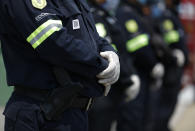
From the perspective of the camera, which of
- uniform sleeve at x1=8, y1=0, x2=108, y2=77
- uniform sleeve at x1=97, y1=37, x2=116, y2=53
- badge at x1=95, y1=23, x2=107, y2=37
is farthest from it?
badge at x1=95, y1=23, x2=107, y2=37

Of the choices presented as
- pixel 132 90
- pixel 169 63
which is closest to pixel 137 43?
pixel 132 90

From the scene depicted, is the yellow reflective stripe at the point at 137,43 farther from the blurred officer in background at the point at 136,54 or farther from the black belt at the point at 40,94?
the black belt at the point at 40,94

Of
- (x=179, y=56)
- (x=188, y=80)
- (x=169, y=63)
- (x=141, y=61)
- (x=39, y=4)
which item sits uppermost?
(x=39, y=4)

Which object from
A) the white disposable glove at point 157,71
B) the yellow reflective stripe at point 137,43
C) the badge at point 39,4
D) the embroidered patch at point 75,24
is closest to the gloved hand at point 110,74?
the embroidered patch at point 75,24

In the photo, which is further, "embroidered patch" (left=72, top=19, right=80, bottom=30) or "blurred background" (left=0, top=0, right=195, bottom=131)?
"blurred background" (left=0, top=0, right=195, bottom=131)

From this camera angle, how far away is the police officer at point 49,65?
9.75ft

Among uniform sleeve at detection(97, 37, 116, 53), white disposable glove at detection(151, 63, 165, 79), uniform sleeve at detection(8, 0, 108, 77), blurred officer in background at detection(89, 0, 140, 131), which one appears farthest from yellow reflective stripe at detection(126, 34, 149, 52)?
uniform sleeve at detection(8, 0, 108, 77)

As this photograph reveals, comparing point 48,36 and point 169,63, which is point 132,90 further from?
point 48,36

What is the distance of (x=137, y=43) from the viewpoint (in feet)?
17.8

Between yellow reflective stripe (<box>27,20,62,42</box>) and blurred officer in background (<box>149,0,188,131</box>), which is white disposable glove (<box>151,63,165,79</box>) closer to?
blurred officer in background (<box>149,0,188,131</box>)

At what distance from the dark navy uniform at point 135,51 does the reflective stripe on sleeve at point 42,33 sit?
2.29 metres

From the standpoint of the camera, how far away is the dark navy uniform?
5.39 meters

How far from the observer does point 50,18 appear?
9.86ft

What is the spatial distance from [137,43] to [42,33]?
2558 mm
